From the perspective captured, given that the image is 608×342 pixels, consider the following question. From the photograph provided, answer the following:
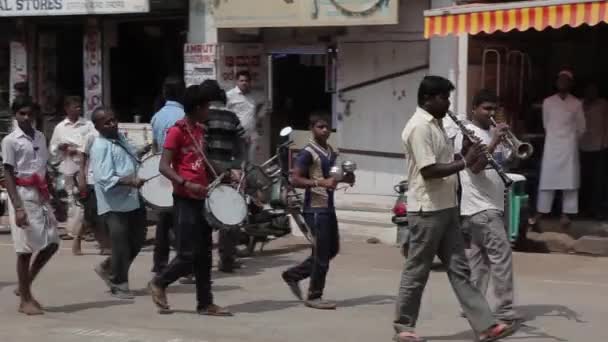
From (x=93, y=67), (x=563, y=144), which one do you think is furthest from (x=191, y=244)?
(x=93, y=67)

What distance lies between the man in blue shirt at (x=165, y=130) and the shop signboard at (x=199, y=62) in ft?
13.6

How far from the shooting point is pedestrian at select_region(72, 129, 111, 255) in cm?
1116

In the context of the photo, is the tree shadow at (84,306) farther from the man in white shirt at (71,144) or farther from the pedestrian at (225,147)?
the man in white shirt at (71,144)

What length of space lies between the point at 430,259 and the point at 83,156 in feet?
16.1

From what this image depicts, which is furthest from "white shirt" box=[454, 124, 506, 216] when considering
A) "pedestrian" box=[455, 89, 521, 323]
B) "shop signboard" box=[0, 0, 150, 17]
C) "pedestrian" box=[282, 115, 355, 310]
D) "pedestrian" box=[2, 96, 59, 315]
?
"shop signboard" box=[0, 0, 150, 17]

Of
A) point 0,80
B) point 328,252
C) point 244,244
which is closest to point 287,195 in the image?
point 244,244

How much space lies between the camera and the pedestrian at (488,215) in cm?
801

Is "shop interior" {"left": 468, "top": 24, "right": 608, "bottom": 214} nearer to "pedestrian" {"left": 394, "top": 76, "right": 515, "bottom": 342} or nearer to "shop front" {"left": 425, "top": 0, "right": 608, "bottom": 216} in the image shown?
"shop front" {"left": 425, "top": 0, "right": 608, "bottom": 216}

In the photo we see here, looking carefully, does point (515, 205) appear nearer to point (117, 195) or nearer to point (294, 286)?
point (294, 286)

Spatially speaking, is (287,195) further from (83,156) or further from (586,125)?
(586,125)

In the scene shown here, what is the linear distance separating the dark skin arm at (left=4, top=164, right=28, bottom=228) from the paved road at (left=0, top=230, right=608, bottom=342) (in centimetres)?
79

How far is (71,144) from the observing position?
13.1 meters

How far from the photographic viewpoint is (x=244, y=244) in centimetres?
1236

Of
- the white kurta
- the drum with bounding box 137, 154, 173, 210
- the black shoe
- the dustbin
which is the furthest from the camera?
the white kurta
